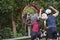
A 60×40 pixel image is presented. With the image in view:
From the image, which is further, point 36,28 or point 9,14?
point 9,14

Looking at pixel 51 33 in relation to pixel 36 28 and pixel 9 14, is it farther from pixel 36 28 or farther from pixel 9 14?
pixel 9 14

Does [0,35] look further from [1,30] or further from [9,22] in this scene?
[9,22]

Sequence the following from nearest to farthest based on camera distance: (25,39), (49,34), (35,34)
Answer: (49,34), (35,34), (25,39)

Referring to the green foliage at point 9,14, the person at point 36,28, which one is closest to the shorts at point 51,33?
the person at point 36,28

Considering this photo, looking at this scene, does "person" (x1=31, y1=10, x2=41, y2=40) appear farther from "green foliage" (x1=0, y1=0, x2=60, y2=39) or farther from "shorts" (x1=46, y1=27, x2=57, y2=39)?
"green foliage" (x1=0, y1=0, x2=60, y2=39)

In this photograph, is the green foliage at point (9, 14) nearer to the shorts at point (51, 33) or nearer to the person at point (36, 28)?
the person at point (36, 28)

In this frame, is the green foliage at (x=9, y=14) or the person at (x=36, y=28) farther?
the green foliage at (x=9, y=14)

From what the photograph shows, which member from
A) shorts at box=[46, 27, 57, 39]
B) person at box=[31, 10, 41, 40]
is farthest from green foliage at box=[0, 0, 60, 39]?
shorts at box=[46, 27, 57, 39]

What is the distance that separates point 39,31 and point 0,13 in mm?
3139

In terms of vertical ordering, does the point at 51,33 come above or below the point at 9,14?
below

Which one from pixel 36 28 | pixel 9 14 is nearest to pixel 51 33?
pixel 36 28

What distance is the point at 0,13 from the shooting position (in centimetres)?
1498

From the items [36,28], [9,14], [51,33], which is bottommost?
[51,33]

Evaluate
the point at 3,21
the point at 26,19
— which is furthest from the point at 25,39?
the point at 3,21
